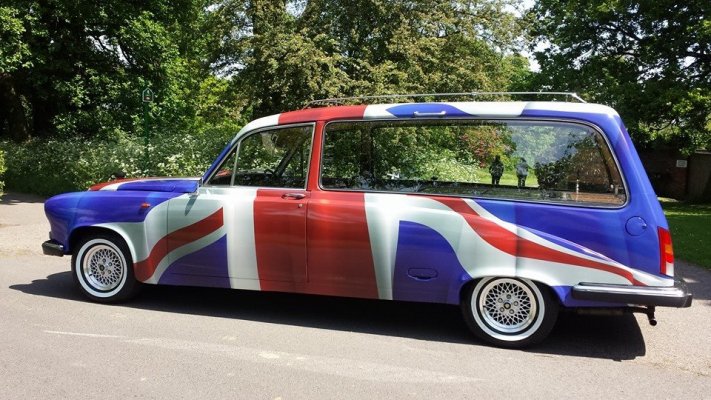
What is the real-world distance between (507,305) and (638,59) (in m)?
20.4

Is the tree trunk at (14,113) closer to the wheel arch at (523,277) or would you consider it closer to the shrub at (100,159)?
the shrub at (100,159)

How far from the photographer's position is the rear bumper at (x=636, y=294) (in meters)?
4.27

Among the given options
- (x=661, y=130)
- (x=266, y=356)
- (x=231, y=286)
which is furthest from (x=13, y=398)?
(x=661, y=130)

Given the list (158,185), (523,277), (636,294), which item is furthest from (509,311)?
(158,185)

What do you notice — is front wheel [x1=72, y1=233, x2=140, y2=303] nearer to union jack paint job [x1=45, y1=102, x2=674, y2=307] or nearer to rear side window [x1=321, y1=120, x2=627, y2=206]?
union jack paint job [x1=45, y1=102, x2=674, y2=307]

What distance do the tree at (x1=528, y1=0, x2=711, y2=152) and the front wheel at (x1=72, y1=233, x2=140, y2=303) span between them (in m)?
16.0

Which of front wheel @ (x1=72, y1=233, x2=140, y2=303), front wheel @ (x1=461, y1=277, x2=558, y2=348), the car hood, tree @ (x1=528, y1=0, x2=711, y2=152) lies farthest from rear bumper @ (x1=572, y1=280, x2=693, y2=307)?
tree @ (x1=528, y1=0, x2=711, y2=152)

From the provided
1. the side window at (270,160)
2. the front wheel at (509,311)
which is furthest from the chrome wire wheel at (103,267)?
the front wheel at (509,311)

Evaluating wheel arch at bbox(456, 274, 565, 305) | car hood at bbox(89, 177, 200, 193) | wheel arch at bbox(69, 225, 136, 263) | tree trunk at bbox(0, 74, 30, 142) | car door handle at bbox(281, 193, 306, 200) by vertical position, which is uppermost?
tree trunk at bbox(0, 74, 30, 142)

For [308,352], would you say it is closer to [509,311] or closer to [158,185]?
[509,311]

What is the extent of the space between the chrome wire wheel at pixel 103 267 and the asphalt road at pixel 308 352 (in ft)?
0.82

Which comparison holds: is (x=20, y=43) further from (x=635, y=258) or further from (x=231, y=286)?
(x=635, y=258)

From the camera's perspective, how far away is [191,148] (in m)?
13.2

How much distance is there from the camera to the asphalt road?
3.89 m
